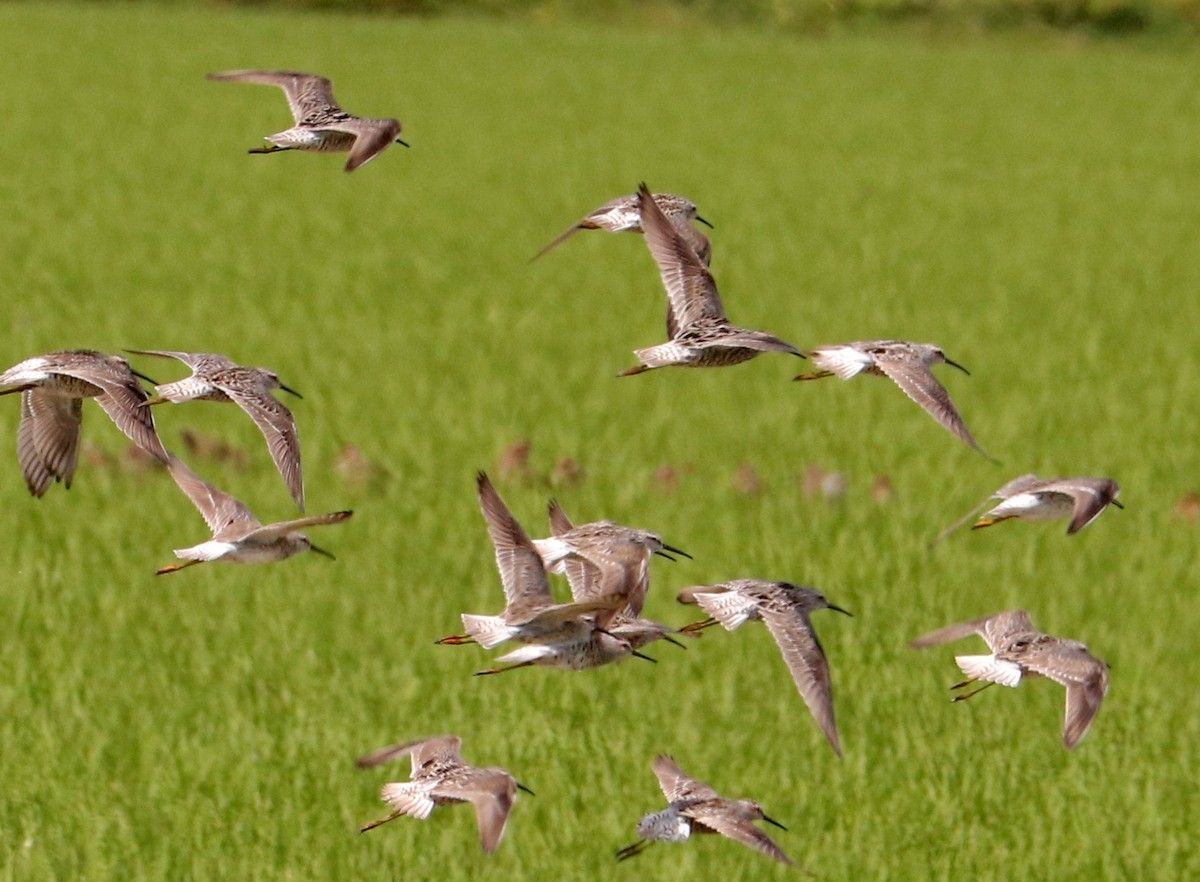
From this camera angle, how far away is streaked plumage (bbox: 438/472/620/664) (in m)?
4.16

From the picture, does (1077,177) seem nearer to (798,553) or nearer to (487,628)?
(798,553)

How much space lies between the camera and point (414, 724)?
872 centimetres

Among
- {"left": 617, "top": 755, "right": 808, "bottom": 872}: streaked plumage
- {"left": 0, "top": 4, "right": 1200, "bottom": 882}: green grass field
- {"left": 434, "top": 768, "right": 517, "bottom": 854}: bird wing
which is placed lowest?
{"left": 0, "top": 4, "right": 1200, "bottom": 882}: green grass field

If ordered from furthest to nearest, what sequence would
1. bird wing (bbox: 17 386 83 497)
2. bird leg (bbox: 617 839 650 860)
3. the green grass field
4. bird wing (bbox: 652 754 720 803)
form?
the green grass field, bird wing (bbox: 652 754 720 803), bird leg (bbox: 617 839 650 860), bird wing (bbox: 17 386 83 497)

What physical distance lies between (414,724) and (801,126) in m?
27.5

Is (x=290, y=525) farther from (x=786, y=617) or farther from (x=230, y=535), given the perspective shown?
(x=786, y=617)

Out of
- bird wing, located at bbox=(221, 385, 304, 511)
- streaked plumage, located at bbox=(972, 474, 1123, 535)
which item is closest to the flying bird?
streaked plumage, located at bbox=(972, 474, 1123, 535)

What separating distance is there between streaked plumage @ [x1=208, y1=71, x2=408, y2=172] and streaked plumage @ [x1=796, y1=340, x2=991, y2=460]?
105 centimetres

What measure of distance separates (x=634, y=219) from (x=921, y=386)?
3.17 feet

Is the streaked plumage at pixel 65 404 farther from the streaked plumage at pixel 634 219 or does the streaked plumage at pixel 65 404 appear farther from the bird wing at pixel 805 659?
the bird wing at pixel 805 659

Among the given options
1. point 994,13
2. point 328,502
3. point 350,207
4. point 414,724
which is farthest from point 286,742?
point 994,13

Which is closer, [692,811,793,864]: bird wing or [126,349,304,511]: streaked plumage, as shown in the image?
[126,349,304,511]: streaked plumage

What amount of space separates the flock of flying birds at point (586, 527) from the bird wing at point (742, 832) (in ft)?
0.03

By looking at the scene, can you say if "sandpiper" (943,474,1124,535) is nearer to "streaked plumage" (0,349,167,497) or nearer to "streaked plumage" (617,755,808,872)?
"streaked plumage" (617,755,808,872)
